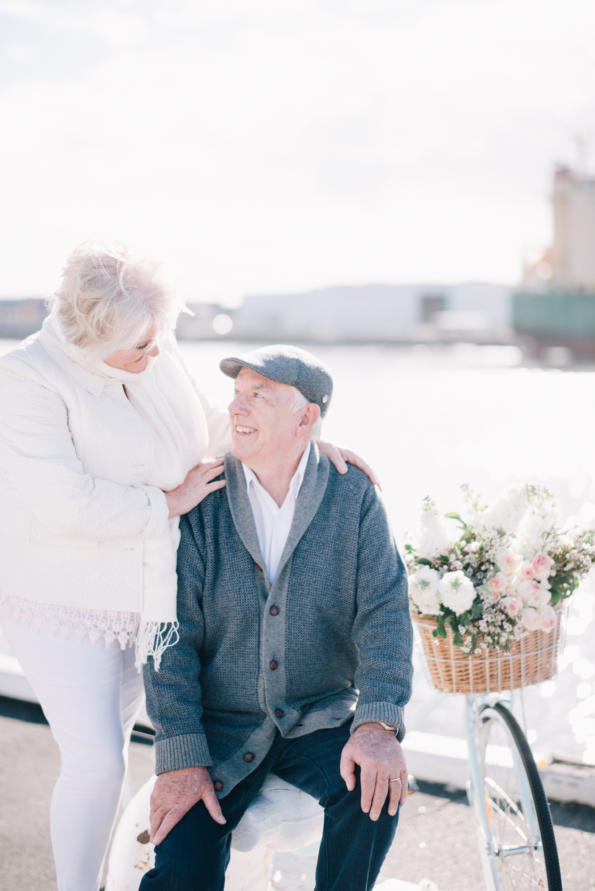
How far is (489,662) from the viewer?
2.28 meters

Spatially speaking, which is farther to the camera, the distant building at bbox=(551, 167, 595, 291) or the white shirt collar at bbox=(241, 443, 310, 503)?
the distant building at bbox=(551, 167, 595, 291)

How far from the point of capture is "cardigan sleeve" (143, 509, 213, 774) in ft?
6.92

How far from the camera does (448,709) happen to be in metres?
4.46

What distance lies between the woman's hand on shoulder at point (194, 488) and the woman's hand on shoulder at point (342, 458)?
0.82ft

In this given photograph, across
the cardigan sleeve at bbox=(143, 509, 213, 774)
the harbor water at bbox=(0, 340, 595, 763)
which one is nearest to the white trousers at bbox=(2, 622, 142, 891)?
the cardigan sleeve at bbox=(143, 509, 213, 774)

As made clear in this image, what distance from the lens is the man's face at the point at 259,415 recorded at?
2271mm

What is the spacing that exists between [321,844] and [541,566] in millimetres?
763

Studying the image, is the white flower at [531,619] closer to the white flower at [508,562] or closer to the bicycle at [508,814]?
the white flower at [508,562]

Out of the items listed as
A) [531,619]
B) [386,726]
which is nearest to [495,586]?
[531,619]

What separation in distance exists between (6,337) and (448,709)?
73962 millimetres

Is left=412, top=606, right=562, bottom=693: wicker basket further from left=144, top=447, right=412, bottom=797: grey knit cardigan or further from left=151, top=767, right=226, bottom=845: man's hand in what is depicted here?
left=151, top=767, right=226, bottom=845: man's hand

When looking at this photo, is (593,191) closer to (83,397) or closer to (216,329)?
(216,329)

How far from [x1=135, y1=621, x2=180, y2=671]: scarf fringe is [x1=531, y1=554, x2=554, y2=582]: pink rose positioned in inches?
31.7

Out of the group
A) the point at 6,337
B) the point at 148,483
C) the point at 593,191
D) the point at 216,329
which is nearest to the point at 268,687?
the point at 148,483
